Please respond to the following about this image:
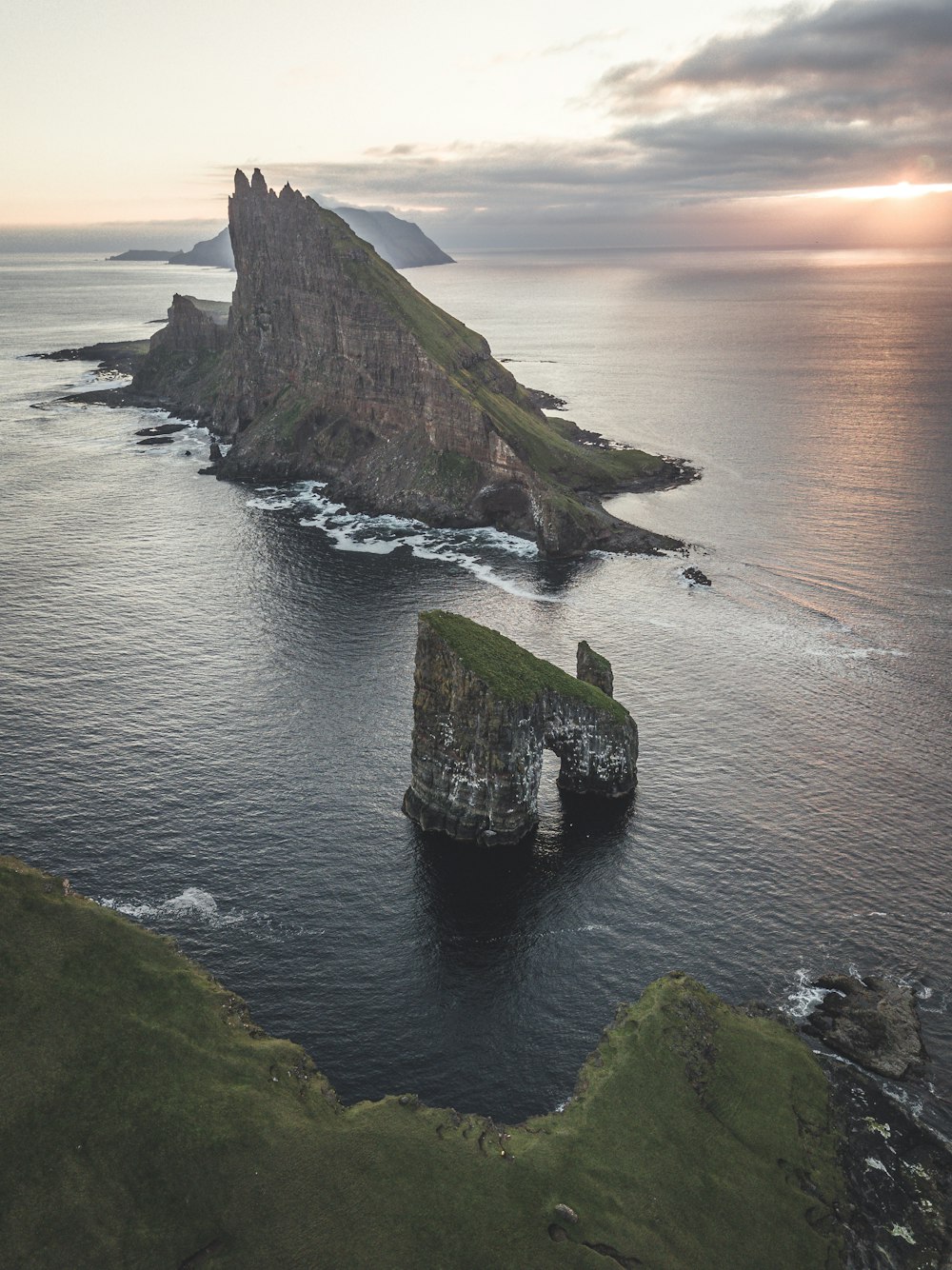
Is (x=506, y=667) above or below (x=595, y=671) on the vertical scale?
above

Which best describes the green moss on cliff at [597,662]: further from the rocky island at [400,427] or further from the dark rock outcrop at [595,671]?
the rocky island at [400,427]

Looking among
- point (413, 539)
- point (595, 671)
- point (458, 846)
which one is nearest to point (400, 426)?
point (413, 539)

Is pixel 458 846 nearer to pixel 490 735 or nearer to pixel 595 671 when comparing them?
pixel 490 735

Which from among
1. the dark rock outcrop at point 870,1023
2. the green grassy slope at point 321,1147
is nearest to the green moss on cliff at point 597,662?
Answer: the dark rock outcrop at point 870,1023

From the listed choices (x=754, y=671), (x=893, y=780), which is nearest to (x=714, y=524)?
(x=754, y=671)

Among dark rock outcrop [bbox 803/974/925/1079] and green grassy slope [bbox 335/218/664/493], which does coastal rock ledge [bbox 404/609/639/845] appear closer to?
dark rock outcrop [bbox 803/974/925/1079]

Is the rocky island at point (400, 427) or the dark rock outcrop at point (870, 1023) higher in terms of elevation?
the rocky island at point (400, 427)

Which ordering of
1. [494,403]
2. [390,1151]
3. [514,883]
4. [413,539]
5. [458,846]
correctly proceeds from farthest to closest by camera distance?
[494,403] → [413,539] → [458,846] → [514,883] → [390,1151]
